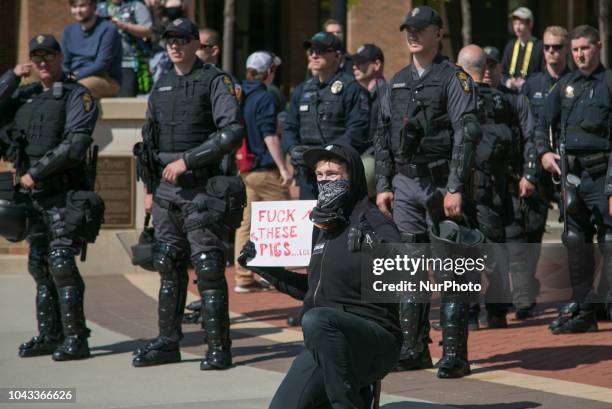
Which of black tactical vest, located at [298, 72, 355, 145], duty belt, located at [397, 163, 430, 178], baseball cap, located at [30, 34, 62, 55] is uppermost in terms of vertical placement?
baseball cap, located at [30, 34, 62, 55]

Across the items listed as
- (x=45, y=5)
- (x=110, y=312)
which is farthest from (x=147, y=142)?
(x=45, y=5)

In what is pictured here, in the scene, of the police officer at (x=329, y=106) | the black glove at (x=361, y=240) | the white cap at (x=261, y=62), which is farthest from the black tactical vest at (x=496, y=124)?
the black glove at (x=361, y=240)

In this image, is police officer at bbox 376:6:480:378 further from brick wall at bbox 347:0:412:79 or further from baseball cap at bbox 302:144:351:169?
brick wall at bbox 347:0:412:79

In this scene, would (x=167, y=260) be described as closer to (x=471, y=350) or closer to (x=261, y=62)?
(x=471, y=350)

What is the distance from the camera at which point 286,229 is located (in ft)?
26.8

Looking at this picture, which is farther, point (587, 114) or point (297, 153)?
point (297, 153)

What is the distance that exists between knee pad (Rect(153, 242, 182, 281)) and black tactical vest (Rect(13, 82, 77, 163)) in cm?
109

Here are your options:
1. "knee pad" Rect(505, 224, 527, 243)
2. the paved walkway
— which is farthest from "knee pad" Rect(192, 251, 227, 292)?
"knee pad" Rect(505, 224, 527, 243)

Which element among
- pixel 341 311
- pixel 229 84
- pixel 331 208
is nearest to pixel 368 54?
pixel 229 84

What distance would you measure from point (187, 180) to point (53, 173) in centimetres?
102

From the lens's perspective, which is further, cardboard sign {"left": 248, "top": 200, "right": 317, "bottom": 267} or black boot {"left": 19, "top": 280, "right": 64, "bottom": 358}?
black boot {"left": 19, "top": 280, "right": 64, "bottom": 358}

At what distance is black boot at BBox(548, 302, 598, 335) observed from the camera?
10.0 metres

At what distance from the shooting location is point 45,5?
17625 millimetres

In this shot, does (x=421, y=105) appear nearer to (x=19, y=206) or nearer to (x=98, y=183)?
(x=19, y=206)
